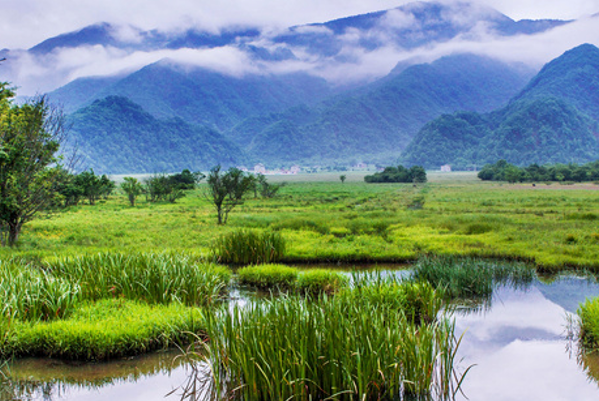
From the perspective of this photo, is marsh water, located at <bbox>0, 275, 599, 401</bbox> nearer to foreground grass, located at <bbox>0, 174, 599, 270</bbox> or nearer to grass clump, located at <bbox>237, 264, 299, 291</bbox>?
grass clump, located at <bbox>237, 264, 299, 291</bbox>

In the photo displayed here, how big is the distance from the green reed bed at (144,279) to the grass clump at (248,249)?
14.6 ft

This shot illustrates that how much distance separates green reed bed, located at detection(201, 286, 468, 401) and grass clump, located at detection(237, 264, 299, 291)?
567cm

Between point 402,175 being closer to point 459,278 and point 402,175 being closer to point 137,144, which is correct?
point 459,278

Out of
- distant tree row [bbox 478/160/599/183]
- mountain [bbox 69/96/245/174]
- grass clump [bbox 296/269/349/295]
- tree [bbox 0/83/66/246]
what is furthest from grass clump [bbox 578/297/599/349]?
mountain [bbox 69/96/245/174]

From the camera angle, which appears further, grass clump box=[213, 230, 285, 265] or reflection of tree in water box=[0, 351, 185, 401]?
grass clump box=[213, 230, 285, 265]

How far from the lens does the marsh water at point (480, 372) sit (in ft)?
20.2

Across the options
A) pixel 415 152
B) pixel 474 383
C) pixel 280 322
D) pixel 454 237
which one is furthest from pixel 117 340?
pixel 415 152

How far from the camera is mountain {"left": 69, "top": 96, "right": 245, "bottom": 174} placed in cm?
17150

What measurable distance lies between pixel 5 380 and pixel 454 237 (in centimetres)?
1691

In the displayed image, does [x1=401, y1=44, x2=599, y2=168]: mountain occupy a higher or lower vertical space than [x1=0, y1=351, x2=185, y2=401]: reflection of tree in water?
higher

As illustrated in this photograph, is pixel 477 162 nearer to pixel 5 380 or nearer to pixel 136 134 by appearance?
pixel 136 134

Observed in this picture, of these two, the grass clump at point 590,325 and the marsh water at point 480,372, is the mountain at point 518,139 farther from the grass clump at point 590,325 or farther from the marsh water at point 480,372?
the marsh water at point 480,372

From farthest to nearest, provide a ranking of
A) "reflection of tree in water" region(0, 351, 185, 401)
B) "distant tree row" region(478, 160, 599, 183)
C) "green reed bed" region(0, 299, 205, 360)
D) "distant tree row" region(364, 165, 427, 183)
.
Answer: "distant tree row" region(364, 165, 427, 183) → "distant tree row" region(478, 160, 599, 183) → "green reed bed" region(0, 299, 205, 360) → "reflection of tree in water" region(0, 351, 185, 401)

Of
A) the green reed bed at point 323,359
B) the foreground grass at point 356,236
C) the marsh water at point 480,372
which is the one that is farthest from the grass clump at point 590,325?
the foreground grass at point 356,236
